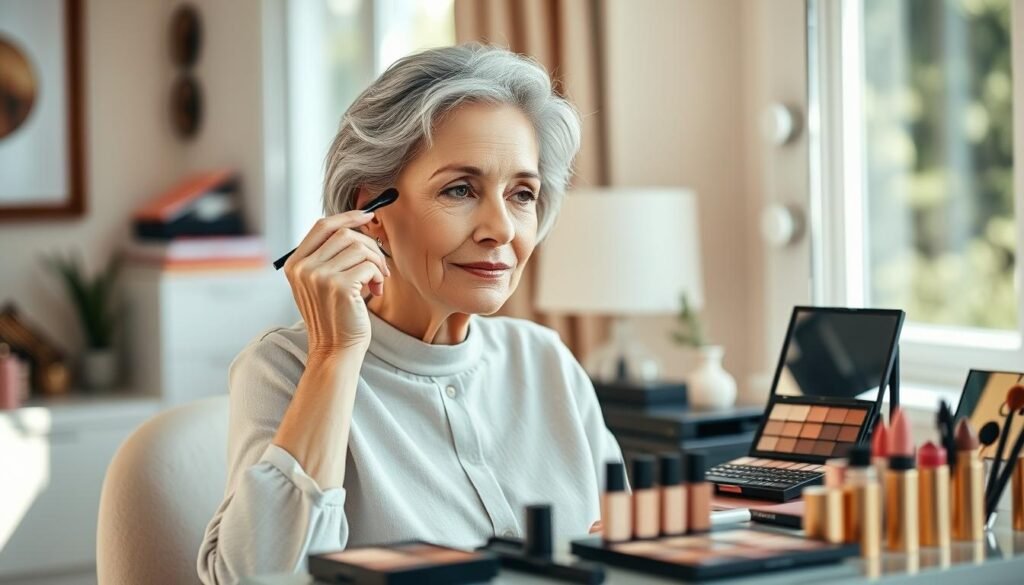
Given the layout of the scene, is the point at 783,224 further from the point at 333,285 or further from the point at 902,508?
the point at 902,508

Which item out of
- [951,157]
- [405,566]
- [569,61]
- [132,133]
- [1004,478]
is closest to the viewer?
[405,566]

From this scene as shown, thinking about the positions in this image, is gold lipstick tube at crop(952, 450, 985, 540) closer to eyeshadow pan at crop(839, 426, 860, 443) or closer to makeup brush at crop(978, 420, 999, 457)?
makeup brush at crop(978, 420, 999, 457)

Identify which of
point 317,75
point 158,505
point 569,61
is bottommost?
point 158,505

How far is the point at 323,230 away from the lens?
167 centimetres

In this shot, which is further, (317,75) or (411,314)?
(317,75)

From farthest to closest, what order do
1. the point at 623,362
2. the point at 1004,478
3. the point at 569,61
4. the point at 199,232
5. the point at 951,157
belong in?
the point at 951,157 → the point at 199,232 → the point at 569,61 → the point at 623,362 → the point at 1004,478

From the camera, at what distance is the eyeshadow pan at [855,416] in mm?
1562

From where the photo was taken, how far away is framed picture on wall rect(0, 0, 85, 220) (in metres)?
4.83

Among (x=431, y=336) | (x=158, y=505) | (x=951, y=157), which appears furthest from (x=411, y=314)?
(x=951, y=157)

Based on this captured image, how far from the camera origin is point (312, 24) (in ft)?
16.0

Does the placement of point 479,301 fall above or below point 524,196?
below

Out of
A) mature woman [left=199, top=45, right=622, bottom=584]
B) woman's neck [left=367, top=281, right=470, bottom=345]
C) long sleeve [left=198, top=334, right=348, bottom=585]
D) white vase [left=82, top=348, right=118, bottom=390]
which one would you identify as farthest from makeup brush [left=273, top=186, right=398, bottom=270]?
white vase [left=82, top=348, right=118, bottom=390]

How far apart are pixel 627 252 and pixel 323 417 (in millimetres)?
1647

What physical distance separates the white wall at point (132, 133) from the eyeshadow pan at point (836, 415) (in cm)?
343
